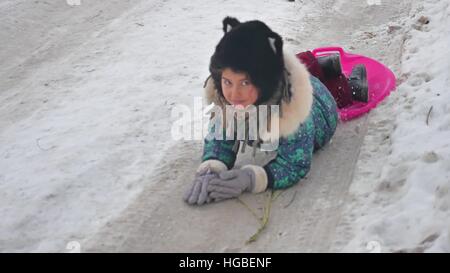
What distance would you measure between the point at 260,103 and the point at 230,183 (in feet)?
1.35

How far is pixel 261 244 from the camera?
2561 mm

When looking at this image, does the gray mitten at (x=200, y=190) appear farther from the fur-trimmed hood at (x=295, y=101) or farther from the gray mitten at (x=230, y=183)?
the fur-trimmed hood at (x=295, y=101)

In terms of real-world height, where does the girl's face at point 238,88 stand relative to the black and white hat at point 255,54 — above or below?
below

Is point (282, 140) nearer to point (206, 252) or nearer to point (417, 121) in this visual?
point (206, 252)

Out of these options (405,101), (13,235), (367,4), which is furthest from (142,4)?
(13,235)

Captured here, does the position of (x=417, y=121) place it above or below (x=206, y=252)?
above

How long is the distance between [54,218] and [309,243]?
1.22 metres

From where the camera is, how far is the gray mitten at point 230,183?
9.14 ft

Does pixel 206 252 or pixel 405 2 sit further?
pixel 405 2

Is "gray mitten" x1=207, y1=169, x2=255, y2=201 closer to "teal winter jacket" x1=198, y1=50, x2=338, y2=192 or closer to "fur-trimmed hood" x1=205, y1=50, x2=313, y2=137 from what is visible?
"teal winter jacket" x1=198, y1=50, x2=338, y2=192

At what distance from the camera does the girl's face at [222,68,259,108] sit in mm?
2621

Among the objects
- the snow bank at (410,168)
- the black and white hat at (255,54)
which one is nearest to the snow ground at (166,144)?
the snow bank at (410,168)

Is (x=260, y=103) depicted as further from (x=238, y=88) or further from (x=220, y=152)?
(x=220, y=152)

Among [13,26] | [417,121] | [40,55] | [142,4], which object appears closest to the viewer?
[417,121]
